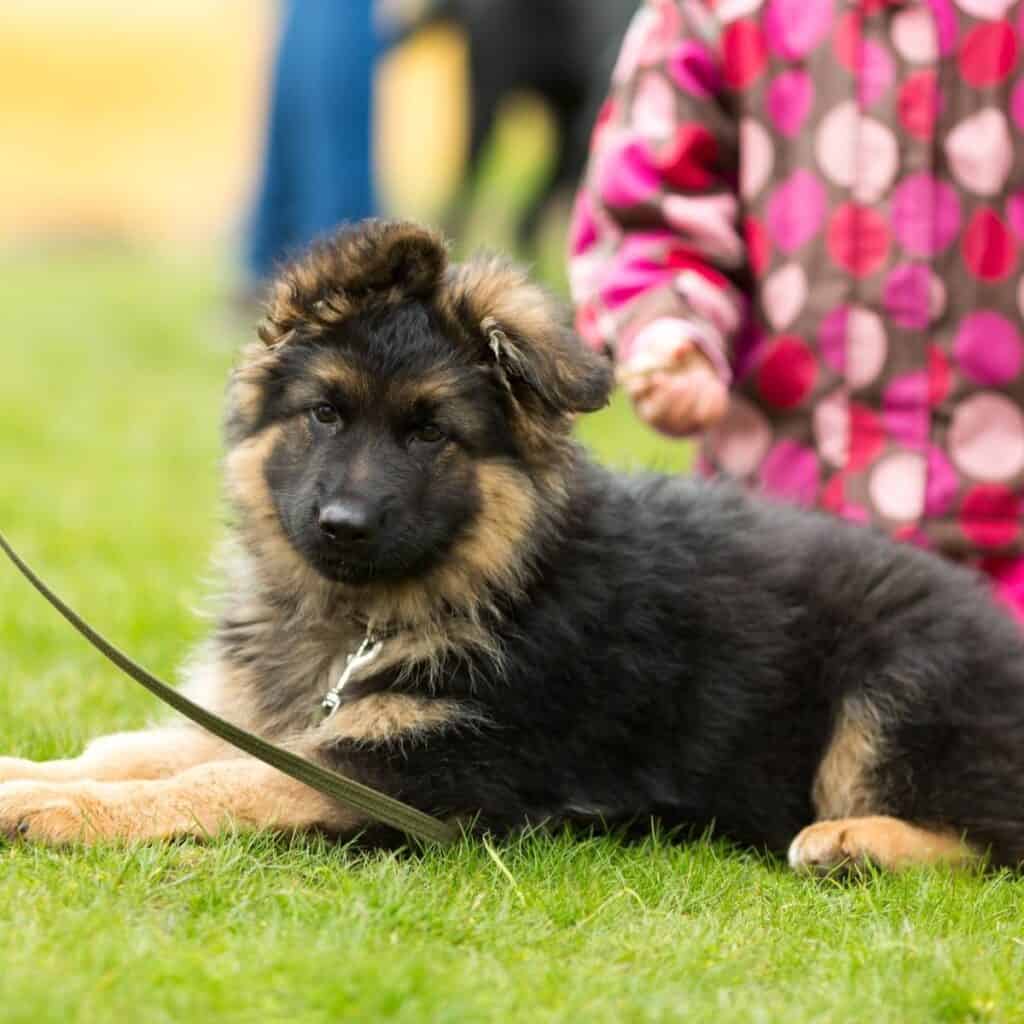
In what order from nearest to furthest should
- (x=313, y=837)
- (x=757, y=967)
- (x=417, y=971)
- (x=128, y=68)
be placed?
(x=417, y=971) → (x=757, y=967) → (x=313, y=837) → (x=128, y=68)

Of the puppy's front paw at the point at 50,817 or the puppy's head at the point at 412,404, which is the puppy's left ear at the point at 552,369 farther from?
the puppy's front paw at the point at 50,817

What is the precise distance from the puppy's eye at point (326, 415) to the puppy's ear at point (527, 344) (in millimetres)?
347

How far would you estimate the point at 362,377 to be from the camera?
3.85 m

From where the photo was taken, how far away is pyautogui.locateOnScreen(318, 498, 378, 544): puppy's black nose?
3.70 m

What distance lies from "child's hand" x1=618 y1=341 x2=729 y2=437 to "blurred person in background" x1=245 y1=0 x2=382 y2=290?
6.66 metres

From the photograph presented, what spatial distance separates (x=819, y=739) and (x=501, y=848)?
0.88 metres

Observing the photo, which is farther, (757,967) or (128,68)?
(128,68)

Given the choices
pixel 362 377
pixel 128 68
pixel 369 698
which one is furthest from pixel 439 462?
pixel 128 68

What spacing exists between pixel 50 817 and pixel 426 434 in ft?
3.69

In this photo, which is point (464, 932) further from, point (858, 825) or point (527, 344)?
point (527, 344)

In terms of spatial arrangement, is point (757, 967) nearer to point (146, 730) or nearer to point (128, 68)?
point (146, 730)

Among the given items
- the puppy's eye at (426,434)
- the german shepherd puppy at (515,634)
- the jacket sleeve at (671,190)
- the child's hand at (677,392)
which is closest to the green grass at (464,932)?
the german shepherd puppy at (515,634)

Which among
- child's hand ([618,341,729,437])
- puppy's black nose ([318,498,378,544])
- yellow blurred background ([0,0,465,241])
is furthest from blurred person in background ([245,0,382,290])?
yellow blurred background ([0,0,465,241])

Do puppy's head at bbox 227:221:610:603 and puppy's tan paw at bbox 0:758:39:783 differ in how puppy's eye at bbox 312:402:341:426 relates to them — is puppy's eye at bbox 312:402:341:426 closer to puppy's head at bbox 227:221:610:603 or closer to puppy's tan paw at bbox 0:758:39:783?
puppy's head at bbox 227:221:610:603
